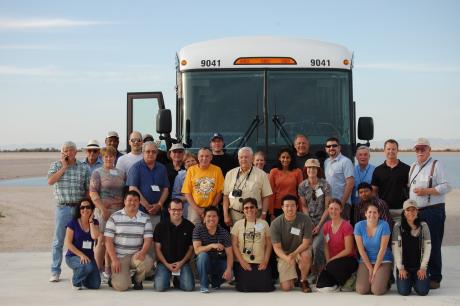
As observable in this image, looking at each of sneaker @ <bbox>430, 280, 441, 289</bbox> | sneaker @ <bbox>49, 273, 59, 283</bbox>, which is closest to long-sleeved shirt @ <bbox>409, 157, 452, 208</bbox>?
sneaker @ <bbox>430, 280, 441, 289</bbox>

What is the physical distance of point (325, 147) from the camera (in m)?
10.9

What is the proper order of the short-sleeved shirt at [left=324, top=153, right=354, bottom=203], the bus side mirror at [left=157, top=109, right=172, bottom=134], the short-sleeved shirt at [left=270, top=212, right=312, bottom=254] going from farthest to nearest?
1. the bus side mirror at [left=157, top=109, right=172, bottom=134]
2. the short-sleeved shirt at [left=324, top=153, right=354, bottom=203]
3. the short-sleeved shirt at [left=270, top=212, right=312, bottom=254]

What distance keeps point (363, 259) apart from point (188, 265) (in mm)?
2155

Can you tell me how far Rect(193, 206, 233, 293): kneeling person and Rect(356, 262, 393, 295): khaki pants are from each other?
1.58m

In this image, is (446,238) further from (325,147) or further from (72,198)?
(72,198)

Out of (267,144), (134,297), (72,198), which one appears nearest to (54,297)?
(134,297)

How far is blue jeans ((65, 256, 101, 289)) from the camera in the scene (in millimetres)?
9633

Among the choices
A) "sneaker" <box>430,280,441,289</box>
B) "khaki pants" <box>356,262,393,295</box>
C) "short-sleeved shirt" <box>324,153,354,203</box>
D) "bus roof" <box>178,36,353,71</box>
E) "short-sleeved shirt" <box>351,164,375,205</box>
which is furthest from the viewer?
"bus roof" <box>178,36,353,71</box>


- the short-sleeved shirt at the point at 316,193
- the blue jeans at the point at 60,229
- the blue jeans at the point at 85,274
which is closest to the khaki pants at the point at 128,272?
the blue jeans at the point at 85,274

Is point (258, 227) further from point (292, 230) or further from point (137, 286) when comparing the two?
point (137, 286)

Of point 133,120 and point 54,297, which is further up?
point 133,120

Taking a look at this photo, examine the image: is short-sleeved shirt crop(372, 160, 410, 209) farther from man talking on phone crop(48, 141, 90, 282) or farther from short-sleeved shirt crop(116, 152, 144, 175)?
man talking on phone crop(48, 141, 90, 282)

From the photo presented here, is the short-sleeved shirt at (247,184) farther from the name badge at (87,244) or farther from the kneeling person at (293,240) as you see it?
the name badge at (87,244)

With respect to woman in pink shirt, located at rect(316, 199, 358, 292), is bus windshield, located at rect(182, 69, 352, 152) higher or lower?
higher
